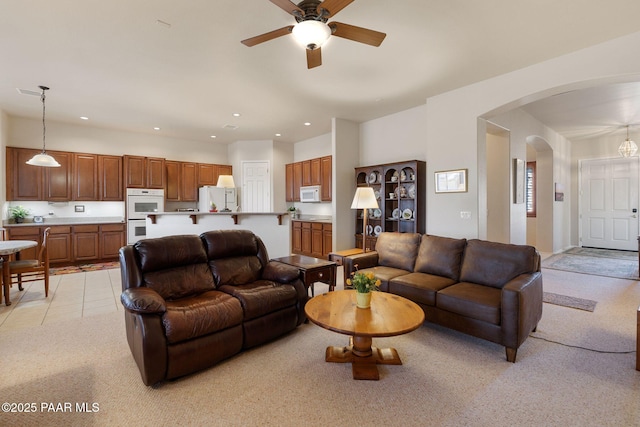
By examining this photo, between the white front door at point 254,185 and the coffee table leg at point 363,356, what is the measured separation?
228 inches

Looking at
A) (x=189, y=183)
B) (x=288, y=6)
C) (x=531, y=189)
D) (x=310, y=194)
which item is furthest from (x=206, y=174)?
(x=531, y=189)

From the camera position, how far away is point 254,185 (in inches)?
313

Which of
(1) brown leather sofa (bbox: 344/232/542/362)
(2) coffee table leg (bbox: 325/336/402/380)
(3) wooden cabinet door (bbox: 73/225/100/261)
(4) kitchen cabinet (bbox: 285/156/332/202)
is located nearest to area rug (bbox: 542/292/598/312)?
(1) brown leather sofa (bbox: 344/232/542/362)

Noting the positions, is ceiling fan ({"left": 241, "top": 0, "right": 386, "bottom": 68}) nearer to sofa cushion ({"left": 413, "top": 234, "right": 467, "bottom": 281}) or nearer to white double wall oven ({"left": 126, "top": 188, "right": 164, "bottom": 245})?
sofa cushion ({"left": 413, "top": 234, "right": 467, "bottom": 281})

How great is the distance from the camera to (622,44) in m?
3.07

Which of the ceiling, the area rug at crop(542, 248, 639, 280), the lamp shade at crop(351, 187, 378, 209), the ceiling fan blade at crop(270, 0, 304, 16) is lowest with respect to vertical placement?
the area rug at crop(542, 248, 639, 280)

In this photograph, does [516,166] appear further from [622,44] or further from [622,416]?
[622,416]

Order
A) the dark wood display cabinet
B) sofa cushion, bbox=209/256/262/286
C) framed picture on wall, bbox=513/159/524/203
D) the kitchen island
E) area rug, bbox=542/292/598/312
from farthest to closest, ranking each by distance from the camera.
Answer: framed picture on wall, bbox=513/159/524/203, the dark wood display cabinet, the kitchen island, area rug, bbox=542/292/598/312, sofa cushion, bbox=209/256/262/286

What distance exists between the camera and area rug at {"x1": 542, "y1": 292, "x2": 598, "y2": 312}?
11.9 feet

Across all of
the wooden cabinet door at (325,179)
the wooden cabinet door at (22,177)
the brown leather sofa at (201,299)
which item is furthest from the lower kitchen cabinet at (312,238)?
the wooden cabinet door at (22,177)

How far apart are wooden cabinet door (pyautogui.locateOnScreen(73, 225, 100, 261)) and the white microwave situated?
444cm

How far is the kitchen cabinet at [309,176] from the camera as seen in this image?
680 cm

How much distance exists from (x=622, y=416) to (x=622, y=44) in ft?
11.4

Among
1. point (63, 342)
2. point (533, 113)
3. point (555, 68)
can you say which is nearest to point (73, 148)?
point (63, 342)
